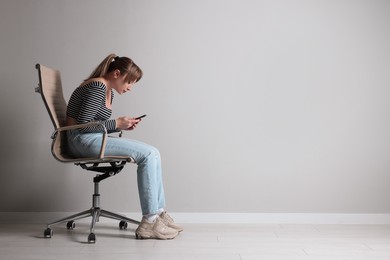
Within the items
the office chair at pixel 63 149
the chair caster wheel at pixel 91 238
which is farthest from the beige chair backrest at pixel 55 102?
the chair caster wheel at pixel 91 238

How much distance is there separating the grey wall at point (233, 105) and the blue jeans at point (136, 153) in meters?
0.66

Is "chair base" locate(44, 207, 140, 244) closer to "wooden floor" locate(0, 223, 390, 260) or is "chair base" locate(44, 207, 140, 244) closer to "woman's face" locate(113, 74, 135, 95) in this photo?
"wooden floor" locate(0, 223, 390, 260)

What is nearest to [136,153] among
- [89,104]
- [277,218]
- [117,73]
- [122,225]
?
[89,104]

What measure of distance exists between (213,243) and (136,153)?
71 cm

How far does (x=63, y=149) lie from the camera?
3.35 m

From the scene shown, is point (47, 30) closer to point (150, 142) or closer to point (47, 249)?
point (150, 142)

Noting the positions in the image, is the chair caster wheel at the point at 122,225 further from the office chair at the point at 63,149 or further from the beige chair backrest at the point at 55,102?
the beige chair backrest at the point at 55,102

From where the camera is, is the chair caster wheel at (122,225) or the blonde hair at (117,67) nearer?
the blonde hair at (117,67)

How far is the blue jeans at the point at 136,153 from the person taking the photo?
3.20m

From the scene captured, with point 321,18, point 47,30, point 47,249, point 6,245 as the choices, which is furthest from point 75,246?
point 321,18

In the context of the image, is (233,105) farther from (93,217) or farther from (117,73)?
(93,217)

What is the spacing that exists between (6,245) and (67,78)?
4.65 ft

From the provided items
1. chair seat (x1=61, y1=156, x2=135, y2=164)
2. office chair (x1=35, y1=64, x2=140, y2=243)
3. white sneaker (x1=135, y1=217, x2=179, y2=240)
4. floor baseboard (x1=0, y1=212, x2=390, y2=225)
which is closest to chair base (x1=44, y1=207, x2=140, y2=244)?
office chair (x1=35, y1=64, x2=140, y2=243)

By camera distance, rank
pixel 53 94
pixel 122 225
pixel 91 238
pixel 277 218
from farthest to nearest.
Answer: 1. pixel 277 218
2. pixel 122 225
3. pixel 53 94
4. pixel 91 238
